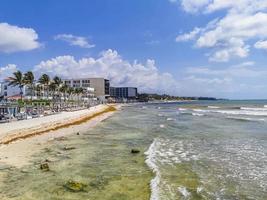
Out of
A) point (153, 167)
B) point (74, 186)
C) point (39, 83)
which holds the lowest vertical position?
point (153, 167)

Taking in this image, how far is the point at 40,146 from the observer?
27719 millimetres

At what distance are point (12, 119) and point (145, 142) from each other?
2382 centimetres

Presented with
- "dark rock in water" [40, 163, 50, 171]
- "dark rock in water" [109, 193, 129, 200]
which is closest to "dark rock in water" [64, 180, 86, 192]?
"dark rock in water" [109, 193, 129, 200]

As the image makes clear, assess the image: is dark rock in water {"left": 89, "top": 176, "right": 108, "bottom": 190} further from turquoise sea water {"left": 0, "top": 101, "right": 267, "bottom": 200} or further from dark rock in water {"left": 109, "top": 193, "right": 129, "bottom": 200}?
dark rock in water {"left": 109, "top": 193, "right": 129, "bottom": 200}

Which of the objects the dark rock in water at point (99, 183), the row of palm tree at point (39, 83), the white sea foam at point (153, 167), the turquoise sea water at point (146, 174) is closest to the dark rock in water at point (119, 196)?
the turquoise sea water at point (146, 174)

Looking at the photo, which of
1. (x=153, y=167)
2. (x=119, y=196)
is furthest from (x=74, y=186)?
(x=153, y=167)

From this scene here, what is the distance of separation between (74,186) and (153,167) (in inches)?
213

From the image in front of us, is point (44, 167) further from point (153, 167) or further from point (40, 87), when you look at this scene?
point (40, 87)

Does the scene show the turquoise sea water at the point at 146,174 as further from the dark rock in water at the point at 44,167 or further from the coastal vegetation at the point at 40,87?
the coastal vegetation at the point at 40,87

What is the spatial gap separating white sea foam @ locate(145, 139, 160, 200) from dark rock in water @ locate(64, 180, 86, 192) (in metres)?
2.85

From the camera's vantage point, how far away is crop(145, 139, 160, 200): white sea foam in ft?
45.1

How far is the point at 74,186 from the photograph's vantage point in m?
14.5

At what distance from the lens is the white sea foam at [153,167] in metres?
A: 13.8

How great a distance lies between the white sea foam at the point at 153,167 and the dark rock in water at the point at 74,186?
285 cm
